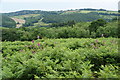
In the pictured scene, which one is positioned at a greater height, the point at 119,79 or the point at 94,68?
the point at 119,79

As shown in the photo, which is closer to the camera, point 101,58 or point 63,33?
point 101,58

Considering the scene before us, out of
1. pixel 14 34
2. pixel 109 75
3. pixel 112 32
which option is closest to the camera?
pixel 109 75

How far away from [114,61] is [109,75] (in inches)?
77.6

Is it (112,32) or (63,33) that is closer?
(112,32)

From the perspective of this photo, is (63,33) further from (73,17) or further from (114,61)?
(73,17)

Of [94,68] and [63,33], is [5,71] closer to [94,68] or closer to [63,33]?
[94,68]

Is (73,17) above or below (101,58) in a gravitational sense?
above

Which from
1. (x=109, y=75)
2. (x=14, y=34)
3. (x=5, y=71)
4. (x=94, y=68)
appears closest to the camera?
A: (x=109, y=75)

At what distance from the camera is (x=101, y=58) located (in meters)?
Result: 4.50

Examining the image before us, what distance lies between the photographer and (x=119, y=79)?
2516mm

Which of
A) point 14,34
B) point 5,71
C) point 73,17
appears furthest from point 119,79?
point 73,17

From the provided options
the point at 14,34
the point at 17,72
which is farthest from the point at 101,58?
the point at 14,34

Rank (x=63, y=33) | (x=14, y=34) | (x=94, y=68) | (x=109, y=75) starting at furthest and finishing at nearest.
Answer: (x=14, y=34), (x=63, y=33), (x=94, y=68), (x=109, y=75)

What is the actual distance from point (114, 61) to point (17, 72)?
265 centimetres
